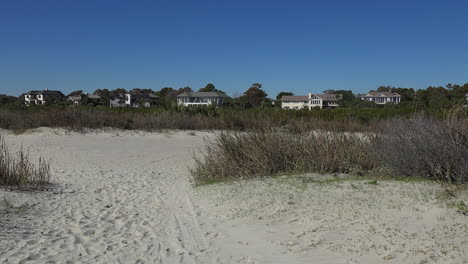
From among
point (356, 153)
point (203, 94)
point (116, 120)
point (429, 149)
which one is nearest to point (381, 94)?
point (203, 94)

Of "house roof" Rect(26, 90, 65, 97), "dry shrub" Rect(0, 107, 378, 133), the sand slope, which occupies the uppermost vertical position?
"house roof" Rect(26, 90, 65, 97)

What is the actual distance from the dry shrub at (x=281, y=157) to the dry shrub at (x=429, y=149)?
969 mm

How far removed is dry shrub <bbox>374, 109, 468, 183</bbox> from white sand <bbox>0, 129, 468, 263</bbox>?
722 millimetres

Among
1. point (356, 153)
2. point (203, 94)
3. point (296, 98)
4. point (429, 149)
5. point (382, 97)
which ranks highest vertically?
point (203, 94)

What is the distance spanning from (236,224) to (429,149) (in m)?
4.29

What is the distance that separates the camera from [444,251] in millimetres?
4629

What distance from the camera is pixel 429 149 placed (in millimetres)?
8086

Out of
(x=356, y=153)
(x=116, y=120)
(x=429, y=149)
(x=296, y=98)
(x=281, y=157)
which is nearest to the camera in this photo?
(x=429, y=149)

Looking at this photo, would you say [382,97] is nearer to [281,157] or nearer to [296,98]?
[296,98]

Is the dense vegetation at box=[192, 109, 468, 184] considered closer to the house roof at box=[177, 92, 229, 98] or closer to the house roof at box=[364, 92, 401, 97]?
the house roof at box=[364, 92, 401, 97]

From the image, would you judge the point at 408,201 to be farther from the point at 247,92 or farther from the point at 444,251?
the point at 247,92

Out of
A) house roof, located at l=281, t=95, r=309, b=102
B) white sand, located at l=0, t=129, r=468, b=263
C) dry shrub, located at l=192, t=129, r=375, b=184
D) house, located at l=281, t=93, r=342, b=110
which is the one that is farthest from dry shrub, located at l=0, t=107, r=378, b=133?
house roof, located at l=281, t=95, r=309, b=102

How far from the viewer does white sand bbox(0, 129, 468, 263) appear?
16.9ft

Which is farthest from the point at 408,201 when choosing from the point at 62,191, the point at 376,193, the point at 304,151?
A: the point at 62,191
